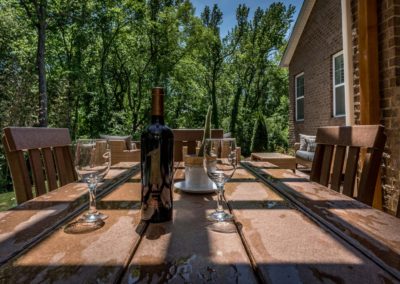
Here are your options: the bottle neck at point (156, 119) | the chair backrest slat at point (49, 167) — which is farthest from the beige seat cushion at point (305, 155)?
the bottle neck at point (156, 119)

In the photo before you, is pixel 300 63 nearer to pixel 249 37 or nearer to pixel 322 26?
pixel 322 26

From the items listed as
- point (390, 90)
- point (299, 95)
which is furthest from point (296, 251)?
point (299, 95)

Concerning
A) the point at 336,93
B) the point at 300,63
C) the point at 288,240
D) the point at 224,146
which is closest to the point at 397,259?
the point at 288,240

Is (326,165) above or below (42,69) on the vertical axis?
below

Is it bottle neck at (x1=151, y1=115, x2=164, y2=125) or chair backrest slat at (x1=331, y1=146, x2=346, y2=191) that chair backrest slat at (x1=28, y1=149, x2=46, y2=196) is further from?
chair backrest slat at (x1=331, y1=146, x2=346, y2=191)

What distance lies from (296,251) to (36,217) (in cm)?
64

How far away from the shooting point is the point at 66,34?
1062cm

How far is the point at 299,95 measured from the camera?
8031 millimetres

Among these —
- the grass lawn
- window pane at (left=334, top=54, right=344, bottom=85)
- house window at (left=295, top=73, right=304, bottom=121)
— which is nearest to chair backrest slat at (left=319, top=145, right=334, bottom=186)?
the grass lawn

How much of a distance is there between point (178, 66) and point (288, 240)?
11577 millimetres

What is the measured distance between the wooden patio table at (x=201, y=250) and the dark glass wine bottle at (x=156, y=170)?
1.5 inches

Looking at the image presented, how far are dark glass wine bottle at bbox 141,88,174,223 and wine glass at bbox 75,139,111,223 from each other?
0.13 metres

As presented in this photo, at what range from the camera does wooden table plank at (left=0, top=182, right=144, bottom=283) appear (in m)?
0.44

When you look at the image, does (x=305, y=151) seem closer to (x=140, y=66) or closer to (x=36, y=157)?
(x=36, y=157)
